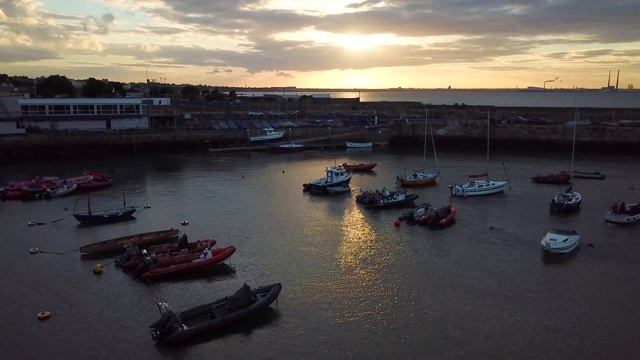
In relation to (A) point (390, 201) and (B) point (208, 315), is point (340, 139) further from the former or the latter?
(B) point (208, 315)

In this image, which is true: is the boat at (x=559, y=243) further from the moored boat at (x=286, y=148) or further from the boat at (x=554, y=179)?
the moored boat at (x=286, y=148)

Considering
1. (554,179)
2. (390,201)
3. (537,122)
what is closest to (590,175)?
(554,179)

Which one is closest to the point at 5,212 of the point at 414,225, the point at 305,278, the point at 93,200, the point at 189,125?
the point at 93,200

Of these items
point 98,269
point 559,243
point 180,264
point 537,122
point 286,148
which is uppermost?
point 537,122

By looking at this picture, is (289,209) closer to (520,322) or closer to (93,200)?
(93,200)

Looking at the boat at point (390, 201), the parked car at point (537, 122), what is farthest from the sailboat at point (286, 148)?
the parked car at point (537, 122)

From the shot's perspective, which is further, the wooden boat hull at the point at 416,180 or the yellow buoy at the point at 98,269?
the wooden boat hull at the point at 416,180

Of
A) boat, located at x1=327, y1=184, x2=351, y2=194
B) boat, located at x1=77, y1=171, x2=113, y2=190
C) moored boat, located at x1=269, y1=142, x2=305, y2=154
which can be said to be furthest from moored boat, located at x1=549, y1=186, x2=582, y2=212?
moored boat, located at x1=269, y1=142, x2=305, y2=154
